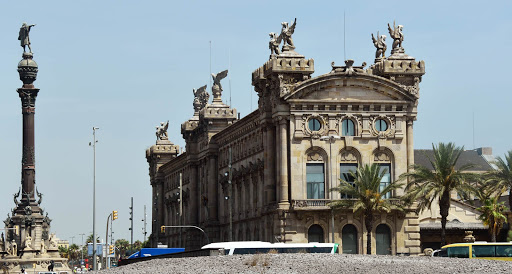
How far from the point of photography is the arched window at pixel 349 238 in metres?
91.0

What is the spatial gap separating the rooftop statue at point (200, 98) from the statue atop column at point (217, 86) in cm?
464

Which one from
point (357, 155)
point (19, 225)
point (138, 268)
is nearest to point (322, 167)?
point (357, 155)

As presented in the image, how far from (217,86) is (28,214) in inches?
A: 1057

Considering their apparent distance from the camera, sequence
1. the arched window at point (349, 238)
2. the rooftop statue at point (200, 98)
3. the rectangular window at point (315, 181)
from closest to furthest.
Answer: the arched window at point (349, 238) < the rectangular window at point (315, 181) < the rooftop statue at point (200, 98)

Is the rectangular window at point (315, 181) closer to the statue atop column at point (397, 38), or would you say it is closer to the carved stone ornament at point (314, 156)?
the carved stone ornament at point (314, 156)

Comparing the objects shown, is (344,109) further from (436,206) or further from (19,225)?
(19,225)

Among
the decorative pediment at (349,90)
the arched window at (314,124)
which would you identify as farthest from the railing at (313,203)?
the decorative pediment at (349,90)

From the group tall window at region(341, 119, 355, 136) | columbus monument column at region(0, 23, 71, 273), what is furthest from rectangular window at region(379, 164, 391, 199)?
columbus monument column at region(0, 23, 71, 273)

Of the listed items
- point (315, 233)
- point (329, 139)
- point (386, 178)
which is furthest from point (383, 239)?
point (329, 139)

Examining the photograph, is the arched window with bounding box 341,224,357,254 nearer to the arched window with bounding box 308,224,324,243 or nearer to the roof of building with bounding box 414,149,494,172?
the arched window with bounding box 308,224,324,243

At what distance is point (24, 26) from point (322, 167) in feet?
199

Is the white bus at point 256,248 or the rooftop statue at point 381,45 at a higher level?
the rooftop statue at point 381,45

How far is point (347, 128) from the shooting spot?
9231 centimetres

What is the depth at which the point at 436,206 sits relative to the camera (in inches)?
3959
